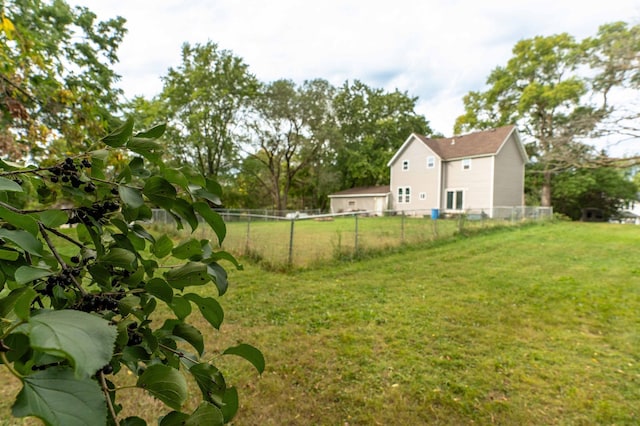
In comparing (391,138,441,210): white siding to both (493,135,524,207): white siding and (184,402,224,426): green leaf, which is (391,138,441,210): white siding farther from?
(184,402,224,426): green leaf

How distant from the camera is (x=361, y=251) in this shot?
8477 mm

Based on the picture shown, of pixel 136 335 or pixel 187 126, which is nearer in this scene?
pixel 136 335

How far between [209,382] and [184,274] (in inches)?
9.4

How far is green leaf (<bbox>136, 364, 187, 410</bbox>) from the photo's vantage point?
51cm

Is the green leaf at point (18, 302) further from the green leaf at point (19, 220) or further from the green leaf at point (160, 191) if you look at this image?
the green leaf at point (160, 191)

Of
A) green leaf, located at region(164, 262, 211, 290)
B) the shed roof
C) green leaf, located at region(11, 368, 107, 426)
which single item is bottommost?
green leaf, located at region(11, 368, 107, 426)

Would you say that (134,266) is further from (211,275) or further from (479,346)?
(479,346)

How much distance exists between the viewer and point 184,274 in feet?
2.23

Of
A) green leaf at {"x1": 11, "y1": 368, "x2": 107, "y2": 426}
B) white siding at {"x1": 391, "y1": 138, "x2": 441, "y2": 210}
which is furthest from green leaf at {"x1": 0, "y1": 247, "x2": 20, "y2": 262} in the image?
white siding at {"x1": 391, "y1": 138, "x2": 441, "y2": 210}

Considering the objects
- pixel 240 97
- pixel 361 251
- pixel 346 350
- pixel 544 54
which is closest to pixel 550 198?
pixel 544 54

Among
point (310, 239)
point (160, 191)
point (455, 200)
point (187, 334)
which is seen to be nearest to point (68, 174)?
point (160, 191)

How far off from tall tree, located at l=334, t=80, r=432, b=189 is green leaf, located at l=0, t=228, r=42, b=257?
3255 cm

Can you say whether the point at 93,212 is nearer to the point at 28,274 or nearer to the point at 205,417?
the point at 28,274

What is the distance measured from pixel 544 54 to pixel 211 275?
3223 cm
